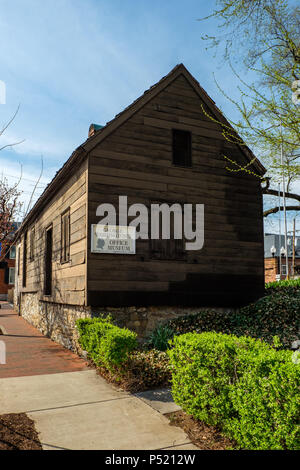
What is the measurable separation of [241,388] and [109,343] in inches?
122

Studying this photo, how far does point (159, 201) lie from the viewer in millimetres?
10961

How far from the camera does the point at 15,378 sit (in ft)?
25.2

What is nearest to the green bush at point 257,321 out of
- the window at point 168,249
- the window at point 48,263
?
the window at point 168,249

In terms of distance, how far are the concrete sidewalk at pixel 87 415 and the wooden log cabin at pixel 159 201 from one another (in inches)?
111

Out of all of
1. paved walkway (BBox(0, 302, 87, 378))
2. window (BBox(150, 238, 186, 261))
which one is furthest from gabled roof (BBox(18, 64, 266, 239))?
paved walkway (BBox(0, 302, 87, 378))

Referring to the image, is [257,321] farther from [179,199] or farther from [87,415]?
[87,415]

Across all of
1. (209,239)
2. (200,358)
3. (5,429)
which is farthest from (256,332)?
(5,429)

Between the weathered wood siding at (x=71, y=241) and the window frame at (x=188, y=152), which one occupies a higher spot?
the window frame at (x=188, y=152)

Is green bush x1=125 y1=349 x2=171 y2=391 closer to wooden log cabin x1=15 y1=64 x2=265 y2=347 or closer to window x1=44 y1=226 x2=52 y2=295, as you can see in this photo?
wooden log cabin x1=15 y1=64 x2=265 y2=347

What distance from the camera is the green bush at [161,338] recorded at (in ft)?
30.7

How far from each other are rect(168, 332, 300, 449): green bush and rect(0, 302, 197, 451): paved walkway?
48 centimetres

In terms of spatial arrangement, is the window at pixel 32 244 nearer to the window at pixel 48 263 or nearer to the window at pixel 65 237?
the window at pixel 48 263

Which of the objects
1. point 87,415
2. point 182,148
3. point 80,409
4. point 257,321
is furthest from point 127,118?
point 87,415
